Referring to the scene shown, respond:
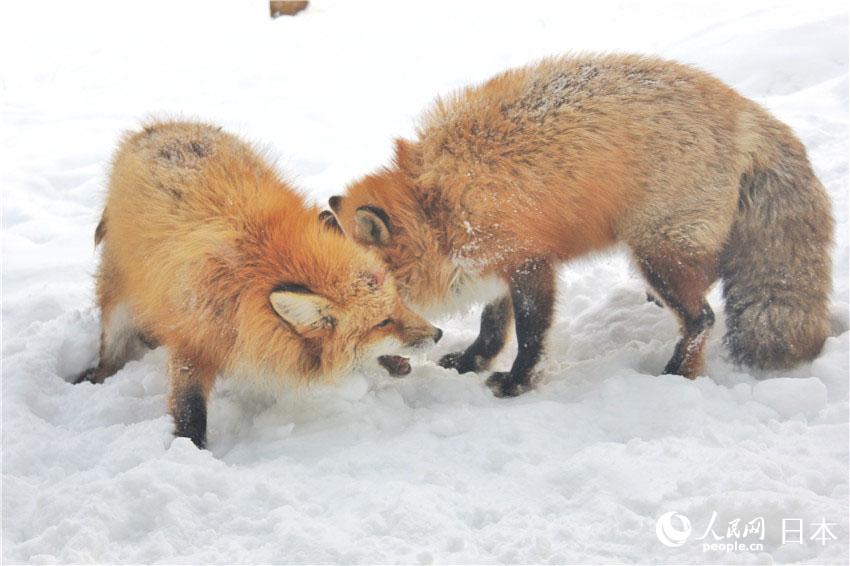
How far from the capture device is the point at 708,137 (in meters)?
4.59

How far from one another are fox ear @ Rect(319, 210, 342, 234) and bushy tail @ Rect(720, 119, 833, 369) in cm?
241

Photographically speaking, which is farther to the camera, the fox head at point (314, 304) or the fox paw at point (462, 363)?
the fox paw at point (462, 363)

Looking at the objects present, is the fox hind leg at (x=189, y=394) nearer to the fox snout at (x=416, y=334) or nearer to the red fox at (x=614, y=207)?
the fox snout at (x=416, y=334)

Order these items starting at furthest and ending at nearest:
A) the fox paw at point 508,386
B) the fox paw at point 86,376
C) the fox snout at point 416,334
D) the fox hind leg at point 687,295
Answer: the fox paw at point 86,376 < the fox paw at point 508,386 < the fox hind leg at point 687,295 < the fox snout at point 416,334

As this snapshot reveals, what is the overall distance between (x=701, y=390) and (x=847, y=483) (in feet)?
3.23

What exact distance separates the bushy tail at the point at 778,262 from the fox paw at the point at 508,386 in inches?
50.5

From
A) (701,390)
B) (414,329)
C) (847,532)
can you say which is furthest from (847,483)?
(414,329)

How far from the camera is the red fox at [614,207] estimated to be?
Result: 176 inches

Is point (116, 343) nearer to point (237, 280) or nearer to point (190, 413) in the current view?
point (190, 413)

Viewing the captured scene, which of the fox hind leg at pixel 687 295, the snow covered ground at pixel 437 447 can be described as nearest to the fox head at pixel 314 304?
the snow covered ground at pixel 437 447

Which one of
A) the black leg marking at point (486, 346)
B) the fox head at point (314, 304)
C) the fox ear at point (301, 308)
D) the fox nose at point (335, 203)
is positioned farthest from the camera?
the black leg marking at point (486, 346)

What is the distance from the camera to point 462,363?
5.27 m

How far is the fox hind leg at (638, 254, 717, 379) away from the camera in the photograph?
4.55 meters

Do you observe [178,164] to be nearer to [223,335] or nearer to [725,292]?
[223,335]
